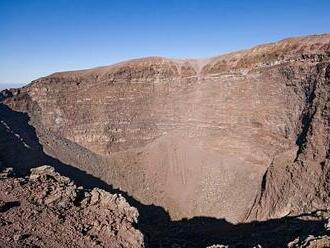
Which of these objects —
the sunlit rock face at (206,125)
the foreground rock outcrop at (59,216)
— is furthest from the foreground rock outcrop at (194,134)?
the foreground rock outcrop at (59,216)

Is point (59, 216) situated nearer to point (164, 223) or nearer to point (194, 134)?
point (164, 223)

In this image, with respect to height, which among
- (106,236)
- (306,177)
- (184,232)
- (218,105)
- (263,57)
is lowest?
(184,232)

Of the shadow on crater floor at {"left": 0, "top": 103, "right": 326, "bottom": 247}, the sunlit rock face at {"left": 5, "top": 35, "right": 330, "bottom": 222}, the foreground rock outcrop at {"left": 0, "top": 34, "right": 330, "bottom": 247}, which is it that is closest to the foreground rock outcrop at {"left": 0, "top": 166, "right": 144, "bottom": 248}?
the shadow on crater floor at {"left": 0, "top": 103, "right": 326, "bottom": 247}

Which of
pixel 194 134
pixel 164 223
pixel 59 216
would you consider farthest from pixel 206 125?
pixel 59 216

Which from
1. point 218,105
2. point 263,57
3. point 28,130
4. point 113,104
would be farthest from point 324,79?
point 28,130

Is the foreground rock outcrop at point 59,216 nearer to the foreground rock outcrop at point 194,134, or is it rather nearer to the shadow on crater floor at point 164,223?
the shadow on crater floor at point 164,223

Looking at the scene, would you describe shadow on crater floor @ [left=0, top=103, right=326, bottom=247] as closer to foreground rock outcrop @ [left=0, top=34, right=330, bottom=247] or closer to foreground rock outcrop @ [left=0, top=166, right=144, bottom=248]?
foreground rock outcrop @ [left=0, top=34, right=330, bottom=247]

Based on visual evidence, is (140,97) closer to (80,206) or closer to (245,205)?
(245,205)
